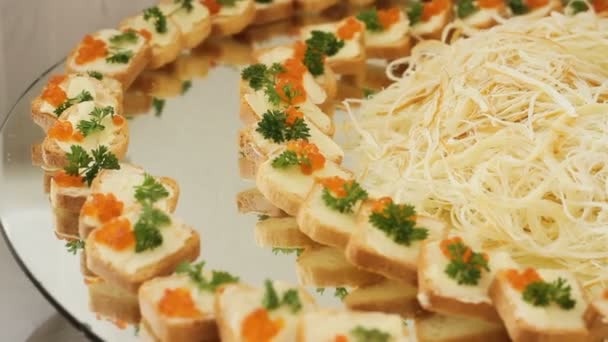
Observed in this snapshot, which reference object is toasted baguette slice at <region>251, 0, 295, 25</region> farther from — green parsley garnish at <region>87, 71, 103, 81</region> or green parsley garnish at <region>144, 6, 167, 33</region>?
green parsley garnish at <region>87, 71, 103, 81</region>

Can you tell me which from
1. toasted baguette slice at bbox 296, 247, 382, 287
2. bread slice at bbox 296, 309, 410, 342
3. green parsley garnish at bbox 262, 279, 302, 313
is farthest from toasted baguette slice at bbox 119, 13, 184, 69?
bread slice at bbox 296, 309, 410, 342

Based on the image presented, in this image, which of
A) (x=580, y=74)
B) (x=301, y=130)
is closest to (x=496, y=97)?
(x=580, y=74)

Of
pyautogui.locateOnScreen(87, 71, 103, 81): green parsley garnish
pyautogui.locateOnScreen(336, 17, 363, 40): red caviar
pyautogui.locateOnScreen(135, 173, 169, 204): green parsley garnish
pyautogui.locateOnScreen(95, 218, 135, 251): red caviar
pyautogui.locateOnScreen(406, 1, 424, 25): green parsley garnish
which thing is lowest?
pyautogui.locateOnScreen(406, 1, 424, 25): green parsley garnish

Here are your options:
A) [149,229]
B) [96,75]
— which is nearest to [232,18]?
[96,75]

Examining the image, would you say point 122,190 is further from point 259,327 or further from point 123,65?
point 123,65

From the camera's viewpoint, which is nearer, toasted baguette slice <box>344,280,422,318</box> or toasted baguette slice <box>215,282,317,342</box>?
toasted baguette slice <box>215,282,317,342</box>

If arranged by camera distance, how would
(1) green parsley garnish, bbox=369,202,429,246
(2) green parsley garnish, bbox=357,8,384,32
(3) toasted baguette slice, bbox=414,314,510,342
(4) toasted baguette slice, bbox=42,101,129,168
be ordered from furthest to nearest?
1. (2) green parsley garnish, bbox=357,8,384,32
2. (4) toasted baguette slice, bbox=42,101,129,168
3. (1) green parsley garnish, bbox=369,202,429,246
4. (3) toasted baguette slice, bbox=414,314,510,342
